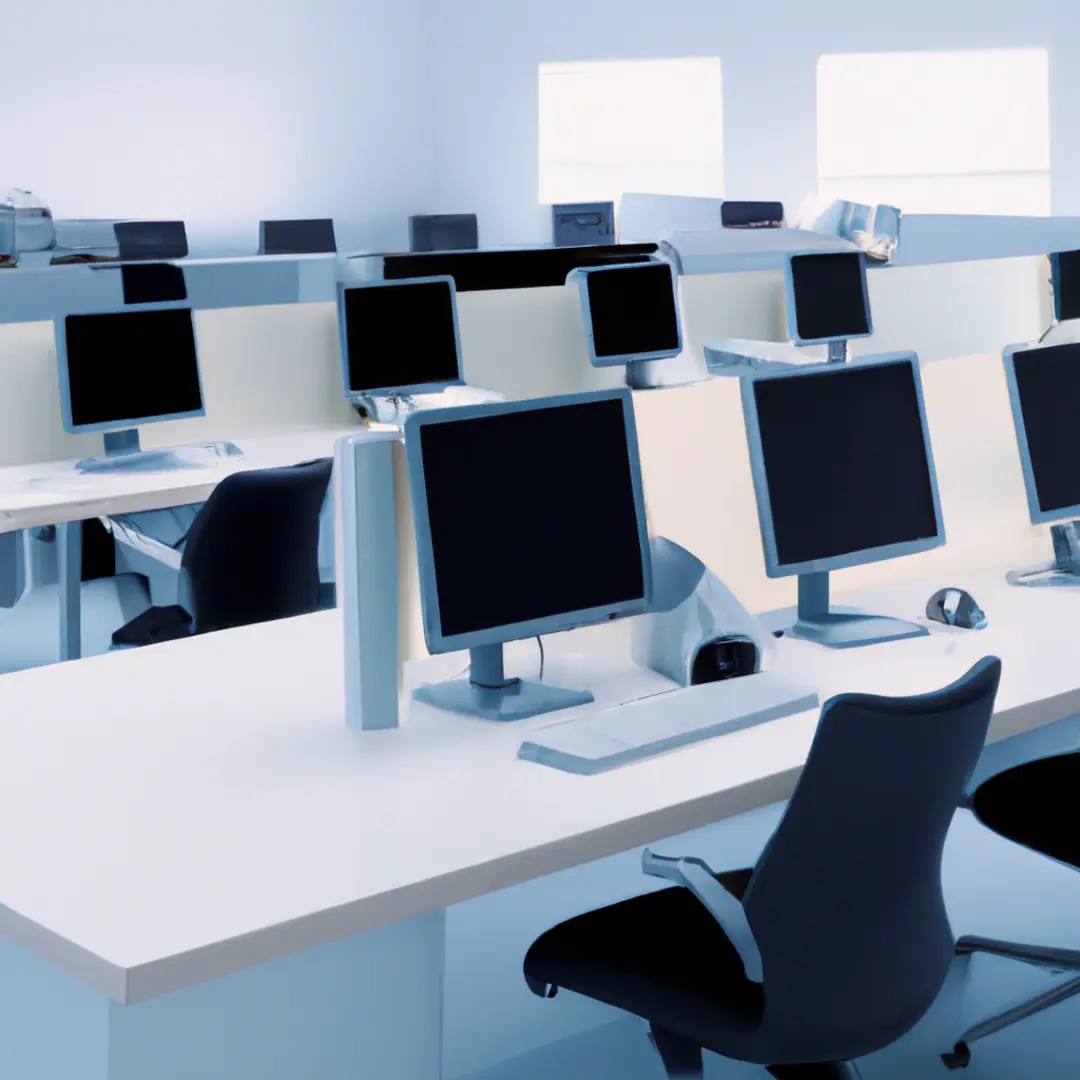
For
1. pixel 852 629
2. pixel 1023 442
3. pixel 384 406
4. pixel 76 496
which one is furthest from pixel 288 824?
pixel 384 406

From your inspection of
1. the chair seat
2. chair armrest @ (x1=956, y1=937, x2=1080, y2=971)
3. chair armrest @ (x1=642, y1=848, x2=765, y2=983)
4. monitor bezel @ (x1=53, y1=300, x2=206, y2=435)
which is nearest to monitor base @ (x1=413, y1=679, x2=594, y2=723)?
the chair seat

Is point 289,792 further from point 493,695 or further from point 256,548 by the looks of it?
point 256,548

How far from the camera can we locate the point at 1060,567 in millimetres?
2977

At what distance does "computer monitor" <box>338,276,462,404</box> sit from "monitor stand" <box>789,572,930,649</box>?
7.52ft

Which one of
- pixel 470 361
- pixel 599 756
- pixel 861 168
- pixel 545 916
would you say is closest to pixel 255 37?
pixel 861 168

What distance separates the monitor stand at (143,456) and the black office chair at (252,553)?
2.31 ft

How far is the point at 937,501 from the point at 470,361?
2.51m

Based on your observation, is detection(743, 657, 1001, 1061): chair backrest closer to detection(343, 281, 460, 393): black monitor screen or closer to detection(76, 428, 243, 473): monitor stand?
detection(76, 428, 243, 473): monitor stand

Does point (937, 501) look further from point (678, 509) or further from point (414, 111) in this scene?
point (414, 111)

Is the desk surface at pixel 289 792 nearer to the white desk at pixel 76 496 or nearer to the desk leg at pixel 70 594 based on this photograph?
the white desk at pixel 76 496

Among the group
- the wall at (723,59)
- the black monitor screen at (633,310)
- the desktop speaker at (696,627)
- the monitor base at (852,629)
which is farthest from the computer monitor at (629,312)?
the wall at (723,59)

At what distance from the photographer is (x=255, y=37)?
10.8 metres

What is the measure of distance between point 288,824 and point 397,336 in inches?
121

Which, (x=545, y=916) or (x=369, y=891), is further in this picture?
(x=545, y=916)
